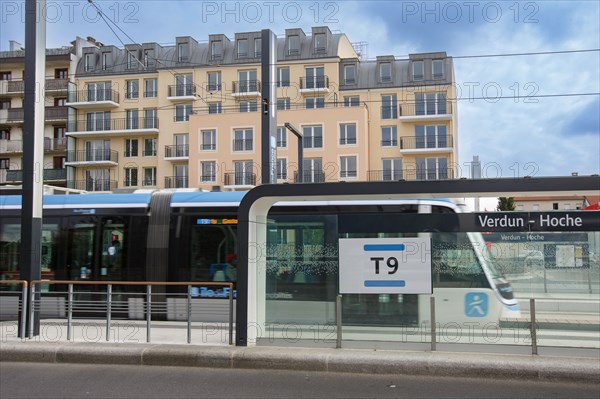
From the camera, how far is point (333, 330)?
30.1ft

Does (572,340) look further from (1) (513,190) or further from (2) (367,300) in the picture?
(2) (367,300)

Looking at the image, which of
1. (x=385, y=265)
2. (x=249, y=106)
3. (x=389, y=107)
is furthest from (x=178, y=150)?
(x=385, y=265)

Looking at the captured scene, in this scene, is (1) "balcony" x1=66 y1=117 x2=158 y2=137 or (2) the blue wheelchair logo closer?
(2) the blue wheelchair logo

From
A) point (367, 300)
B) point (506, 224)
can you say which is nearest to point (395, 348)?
point (367, 300)

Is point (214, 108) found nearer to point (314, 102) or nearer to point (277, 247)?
point (314, 102)

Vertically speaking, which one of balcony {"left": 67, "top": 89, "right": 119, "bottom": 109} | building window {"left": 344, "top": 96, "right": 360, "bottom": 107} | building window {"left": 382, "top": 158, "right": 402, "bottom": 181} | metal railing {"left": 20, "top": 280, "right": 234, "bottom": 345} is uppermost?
balcony {"left": 67, "top": 89, "right": 119, "bottom": 109}

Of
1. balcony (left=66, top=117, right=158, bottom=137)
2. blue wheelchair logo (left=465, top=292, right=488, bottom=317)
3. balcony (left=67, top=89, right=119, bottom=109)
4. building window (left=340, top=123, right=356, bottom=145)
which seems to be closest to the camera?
blue wheelchair logo (left=465, top=292, right=488, bottom=317)

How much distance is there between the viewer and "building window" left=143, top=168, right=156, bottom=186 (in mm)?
57000

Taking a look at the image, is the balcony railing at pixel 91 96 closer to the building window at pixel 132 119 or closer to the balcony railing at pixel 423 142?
the building window at pixel 132 119

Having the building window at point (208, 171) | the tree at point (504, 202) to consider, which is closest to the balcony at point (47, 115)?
the building window at point (208, 171)

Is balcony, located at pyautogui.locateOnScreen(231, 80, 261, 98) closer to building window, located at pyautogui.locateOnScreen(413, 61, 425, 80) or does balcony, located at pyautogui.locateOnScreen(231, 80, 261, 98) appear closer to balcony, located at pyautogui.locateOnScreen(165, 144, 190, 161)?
balcony, located at pyautogui.locateOnScreen(165, 144, 190, 161)

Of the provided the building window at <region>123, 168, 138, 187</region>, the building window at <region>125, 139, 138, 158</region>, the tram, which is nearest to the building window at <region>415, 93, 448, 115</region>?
the building window at <region>125, 139, 138, 158</region>

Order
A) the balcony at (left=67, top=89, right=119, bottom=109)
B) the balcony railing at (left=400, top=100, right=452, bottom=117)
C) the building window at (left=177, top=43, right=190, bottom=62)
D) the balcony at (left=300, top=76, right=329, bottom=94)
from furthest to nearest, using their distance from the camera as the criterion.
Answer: the building window at (left=177, top=43, right=190, bottom=62) → the balcony at (left=67, top=89, right=119, bottom=109) → the balcony at (left=300, top=76, right=329, bottom=94) → the balcony railing at (left=400, top=100, right=452, bottom=117)

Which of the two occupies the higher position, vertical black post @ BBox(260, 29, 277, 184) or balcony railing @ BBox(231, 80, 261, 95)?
balcony railing @ BBox(231, 80, 261, 95)
